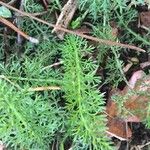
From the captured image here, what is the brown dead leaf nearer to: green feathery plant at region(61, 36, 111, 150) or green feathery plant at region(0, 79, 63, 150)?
green feathery plant at region(61, 36, 111, 150)

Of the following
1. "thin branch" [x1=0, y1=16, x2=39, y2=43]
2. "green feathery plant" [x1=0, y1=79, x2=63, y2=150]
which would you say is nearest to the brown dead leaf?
"green feathery plant" [x1=0, y1=79, x2=63, y2=150]

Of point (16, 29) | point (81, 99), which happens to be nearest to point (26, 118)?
point (81, 99)

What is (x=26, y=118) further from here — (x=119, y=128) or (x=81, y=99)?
(x=119, y=128)

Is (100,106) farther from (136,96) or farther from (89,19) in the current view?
(89,19)

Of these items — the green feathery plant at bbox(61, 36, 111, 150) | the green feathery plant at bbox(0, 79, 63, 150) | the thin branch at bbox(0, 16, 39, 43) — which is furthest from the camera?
the thin branch at bbox(0, 16, 39, 43)

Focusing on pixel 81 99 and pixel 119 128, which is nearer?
pixel 81 99

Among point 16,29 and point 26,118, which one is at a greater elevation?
point 16,29

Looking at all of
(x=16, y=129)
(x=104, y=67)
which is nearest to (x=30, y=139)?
(x=16, y=129)

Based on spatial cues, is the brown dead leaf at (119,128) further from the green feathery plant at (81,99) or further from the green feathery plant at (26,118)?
the green feathery plant at (26,118)

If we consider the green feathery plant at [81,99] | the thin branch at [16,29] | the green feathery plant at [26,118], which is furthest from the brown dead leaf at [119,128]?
the thin branch at [16,29]
